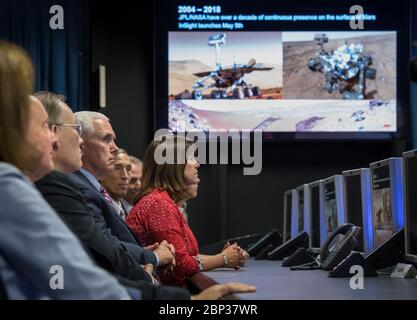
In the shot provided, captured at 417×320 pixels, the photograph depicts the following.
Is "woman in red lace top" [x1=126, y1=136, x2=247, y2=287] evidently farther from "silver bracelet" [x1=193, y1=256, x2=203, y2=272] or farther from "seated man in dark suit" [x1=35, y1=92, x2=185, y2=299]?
"seated man in dark suit" [x1=35, y1=92, x2=185, y2=299]

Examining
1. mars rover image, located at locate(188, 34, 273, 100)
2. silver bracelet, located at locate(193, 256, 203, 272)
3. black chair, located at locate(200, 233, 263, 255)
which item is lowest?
black chair, located at locate(200, 233, 263, 255)

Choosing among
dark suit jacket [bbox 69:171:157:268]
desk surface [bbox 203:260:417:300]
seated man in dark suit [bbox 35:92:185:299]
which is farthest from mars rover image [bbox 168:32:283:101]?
seated man in dark suit [bbox 35:92:185:299]

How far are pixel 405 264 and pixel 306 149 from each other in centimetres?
459

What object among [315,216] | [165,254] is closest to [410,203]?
[165,254]

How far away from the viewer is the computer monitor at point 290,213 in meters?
6.38

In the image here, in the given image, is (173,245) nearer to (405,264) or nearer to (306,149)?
(405,264)

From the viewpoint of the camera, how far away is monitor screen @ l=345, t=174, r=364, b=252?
3977mm

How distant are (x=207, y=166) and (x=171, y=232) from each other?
13.4ft

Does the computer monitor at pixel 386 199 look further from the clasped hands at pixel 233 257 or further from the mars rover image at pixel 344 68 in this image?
the mars rover image at pixel 344 68

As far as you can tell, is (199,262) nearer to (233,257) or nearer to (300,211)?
(233,257)

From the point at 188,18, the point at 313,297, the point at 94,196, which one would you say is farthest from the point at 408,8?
the point at 313,297

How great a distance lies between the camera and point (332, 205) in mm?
4711

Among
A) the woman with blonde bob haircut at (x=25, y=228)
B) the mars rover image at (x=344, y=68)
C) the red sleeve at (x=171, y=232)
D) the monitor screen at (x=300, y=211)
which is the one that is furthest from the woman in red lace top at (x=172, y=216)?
the mars rover image at (x=344, y=68)

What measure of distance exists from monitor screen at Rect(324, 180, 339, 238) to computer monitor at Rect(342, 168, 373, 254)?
279 millimetres
